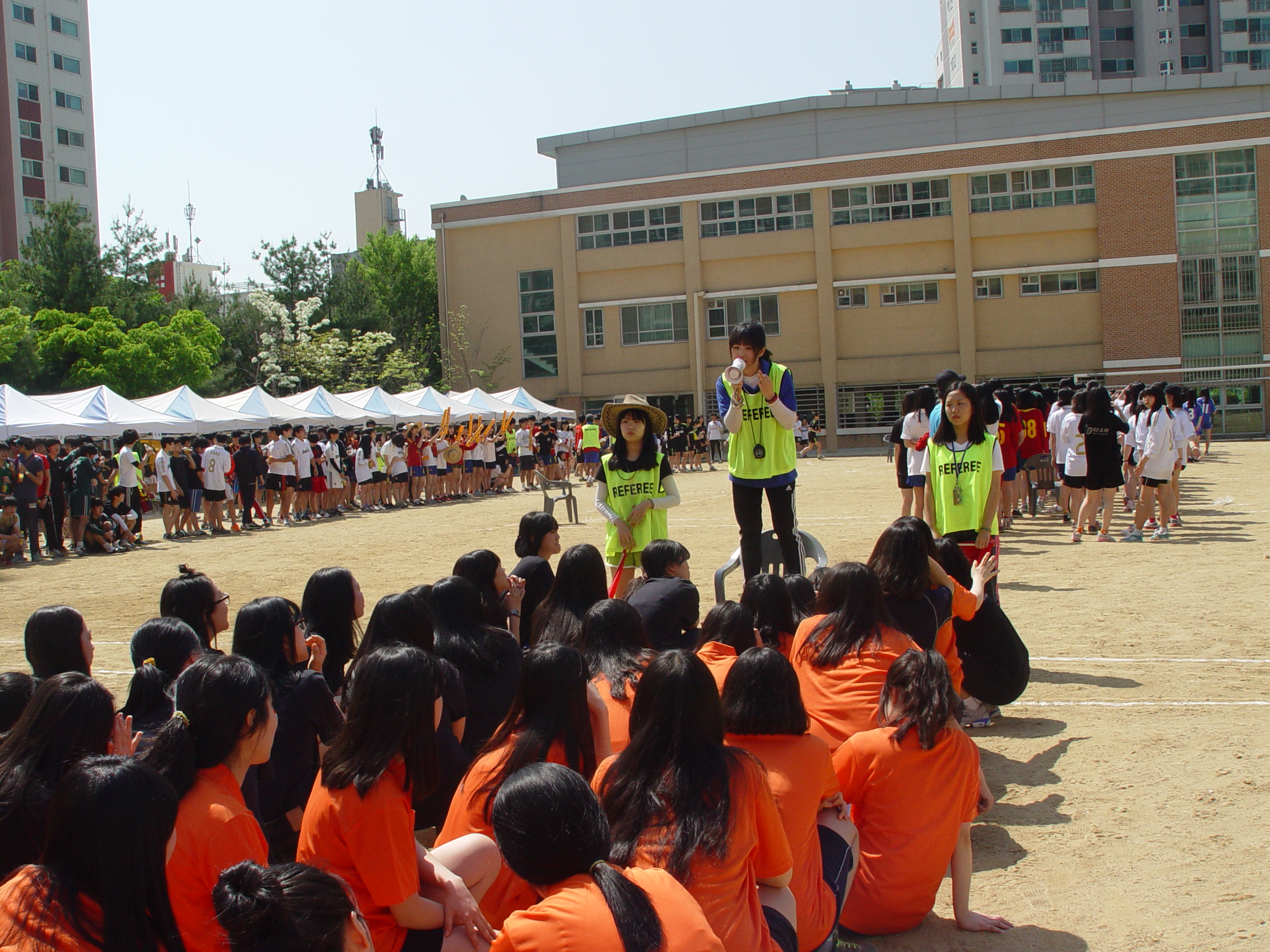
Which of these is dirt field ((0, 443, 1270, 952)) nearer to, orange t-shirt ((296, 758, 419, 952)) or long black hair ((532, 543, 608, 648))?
orange t-shirt ((296, 758, 419, 952))

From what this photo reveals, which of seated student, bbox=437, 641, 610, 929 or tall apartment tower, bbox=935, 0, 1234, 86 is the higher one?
tall apartment tower, bbox=935, 0, 1234, 86

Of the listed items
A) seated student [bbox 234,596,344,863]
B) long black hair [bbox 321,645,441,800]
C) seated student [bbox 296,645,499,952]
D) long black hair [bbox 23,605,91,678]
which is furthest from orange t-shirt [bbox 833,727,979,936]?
long black hair [bbox 23,605,91,678]

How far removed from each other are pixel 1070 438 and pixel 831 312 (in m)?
29.9

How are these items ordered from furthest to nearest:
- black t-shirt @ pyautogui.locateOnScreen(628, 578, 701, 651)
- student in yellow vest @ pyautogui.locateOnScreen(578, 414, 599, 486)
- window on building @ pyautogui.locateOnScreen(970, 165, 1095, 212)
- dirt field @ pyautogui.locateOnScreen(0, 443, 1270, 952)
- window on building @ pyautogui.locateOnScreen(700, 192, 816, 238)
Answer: window on building @ pyautogui.locateOnScreen(700, 192, 816, 238) → window on building @ pyautogui.locateOnScreen(970, 165, 1095, 212) → student in yellow vest @ pyautogui.locateOnScreen(578, 414, 599, 486) → black t-shirt @ pyautogui.locateOnScreen(628, 578, 701, 651) → dirt field @ pyautogui.locateOnScreen(0, 443, 1270, 952)

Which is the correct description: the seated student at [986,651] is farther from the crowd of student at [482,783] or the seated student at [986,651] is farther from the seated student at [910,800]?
the seated student at [910,800]

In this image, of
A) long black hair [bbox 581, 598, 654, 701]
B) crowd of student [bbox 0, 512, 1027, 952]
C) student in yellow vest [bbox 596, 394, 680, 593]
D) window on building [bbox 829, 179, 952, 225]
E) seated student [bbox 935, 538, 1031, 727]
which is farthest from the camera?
A: window on building [bbox 829, 179, 952, 225]

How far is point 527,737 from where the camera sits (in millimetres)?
3158

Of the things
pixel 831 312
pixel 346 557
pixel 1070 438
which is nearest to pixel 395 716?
pixel 346 557

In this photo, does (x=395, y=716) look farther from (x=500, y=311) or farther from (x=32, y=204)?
(x=32, y=204)

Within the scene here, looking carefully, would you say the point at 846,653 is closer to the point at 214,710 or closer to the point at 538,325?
the point at 214,710

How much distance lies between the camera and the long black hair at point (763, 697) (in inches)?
127

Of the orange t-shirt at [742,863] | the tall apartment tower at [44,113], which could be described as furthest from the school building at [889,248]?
the orange t-shirt at [742,863]

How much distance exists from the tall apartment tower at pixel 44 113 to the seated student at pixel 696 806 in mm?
→ 64281

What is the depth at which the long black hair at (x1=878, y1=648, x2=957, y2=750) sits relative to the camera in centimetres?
355
